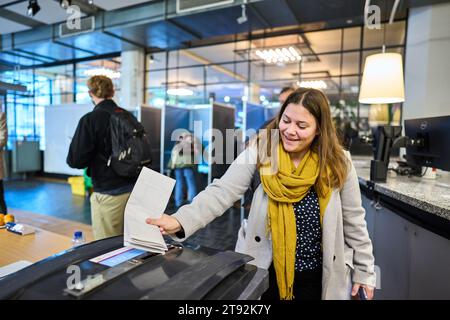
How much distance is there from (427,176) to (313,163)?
183 centimetres

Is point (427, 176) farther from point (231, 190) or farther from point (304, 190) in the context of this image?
point (231, 190)

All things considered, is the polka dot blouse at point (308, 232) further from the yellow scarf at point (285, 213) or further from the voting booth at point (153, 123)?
the voting booth at point (153, 123)

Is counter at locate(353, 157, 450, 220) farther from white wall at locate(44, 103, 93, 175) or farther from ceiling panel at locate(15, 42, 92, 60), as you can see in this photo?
white wall at locate(44, 103, 93, 175)

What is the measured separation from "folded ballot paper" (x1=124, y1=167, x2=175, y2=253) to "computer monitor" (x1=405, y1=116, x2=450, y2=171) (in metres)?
1.94

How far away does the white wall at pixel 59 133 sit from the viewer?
8086 millimetres

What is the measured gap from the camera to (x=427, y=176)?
8.00 feet

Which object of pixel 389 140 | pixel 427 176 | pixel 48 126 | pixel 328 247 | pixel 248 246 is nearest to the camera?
pixel 328 247

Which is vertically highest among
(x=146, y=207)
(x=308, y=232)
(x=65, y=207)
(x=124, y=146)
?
(x=124, y=146)

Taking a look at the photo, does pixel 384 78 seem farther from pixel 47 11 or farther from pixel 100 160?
pixel 47 11

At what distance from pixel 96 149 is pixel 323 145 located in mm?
1578

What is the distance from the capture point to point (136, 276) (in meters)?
0.67

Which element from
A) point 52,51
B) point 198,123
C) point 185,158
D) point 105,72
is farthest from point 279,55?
point 52,51
